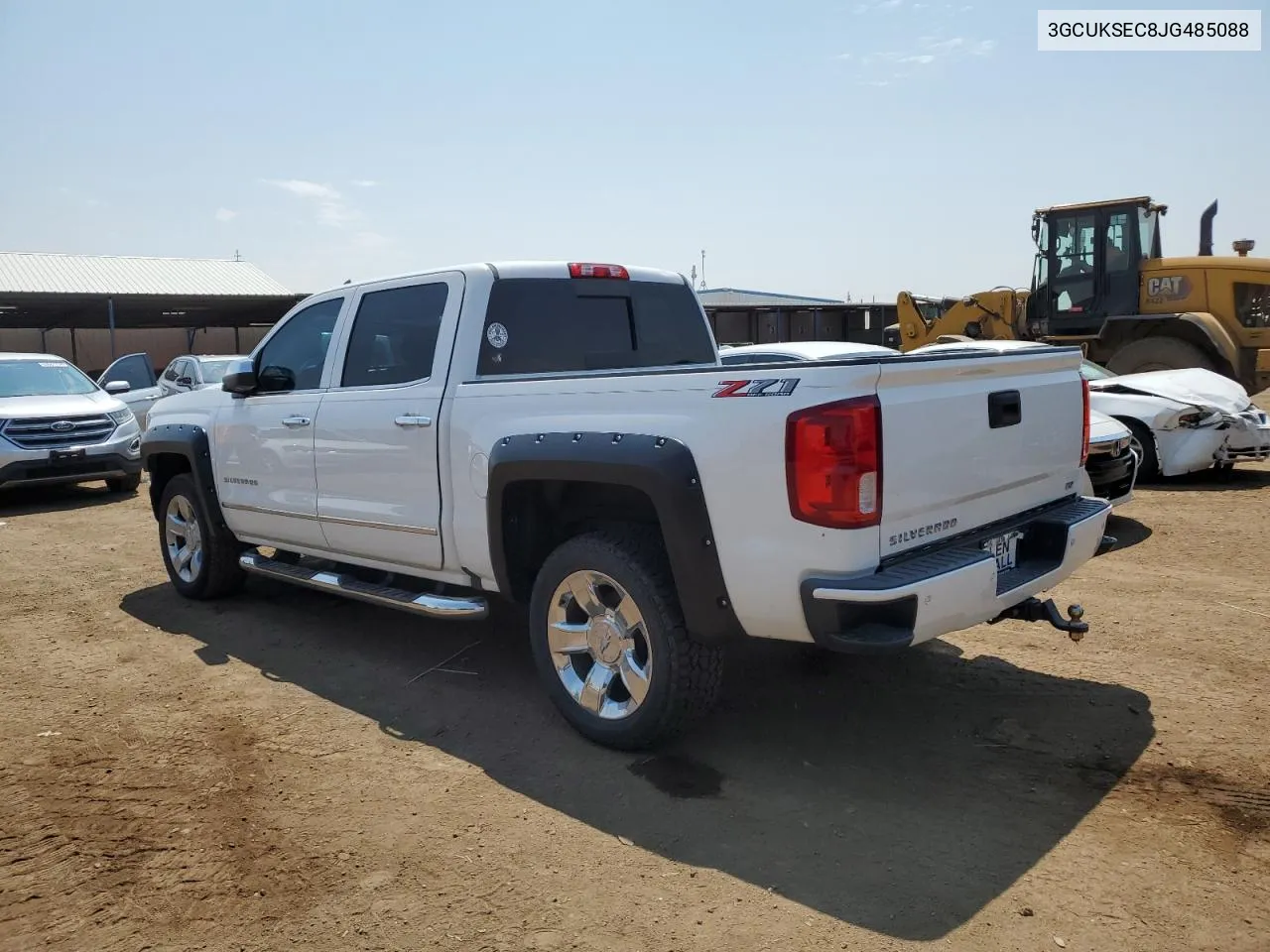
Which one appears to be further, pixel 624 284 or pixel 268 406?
pixel 268 406

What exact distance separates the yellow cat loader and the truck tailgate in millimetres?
10203

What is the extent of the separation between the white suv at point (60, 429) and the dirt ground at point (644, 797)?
6.10m

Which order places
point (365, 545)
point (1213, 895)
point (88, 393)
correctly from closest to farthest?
point (1213, 895)
point (365, 545)
point (88, 393)

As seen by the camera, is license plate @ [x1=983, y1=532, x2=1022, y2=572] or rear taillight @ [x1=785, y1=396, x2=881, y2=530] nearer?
rear taillight @ [x1=785, y1=396, x2=881, y2=530]

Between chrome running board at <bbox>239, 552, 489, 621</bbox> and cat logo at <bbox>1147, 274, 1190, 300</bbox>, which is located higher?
cat logo at <bbox>1147, 274, 1190, 300</bbox>

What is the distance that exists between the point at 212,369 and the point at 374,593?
11123 millimetres

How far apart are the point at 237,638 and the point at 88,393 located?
27.3 ft

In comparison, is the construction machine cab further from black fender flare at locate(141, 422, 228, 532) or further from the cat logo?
black fender flare at locate(141, 422, 228, 532)

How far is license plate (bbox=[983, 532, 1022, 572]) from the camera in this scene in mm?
3809

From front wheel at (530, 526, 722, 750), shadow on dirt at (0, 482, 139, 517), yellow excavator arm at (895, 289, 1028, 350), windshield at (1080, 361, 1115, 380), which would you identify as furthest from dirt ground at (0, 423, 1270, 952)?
yellow excavator arm at (895, 289, 1028, 350)

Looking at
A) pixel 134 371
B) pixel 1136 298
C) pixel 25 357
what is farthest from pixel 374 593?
pixel 134 371

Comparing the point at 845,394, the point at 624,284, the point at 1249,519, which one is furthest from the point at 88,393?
the point at 1249,519

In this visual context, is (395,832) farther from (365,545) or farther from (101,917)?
(365,545)

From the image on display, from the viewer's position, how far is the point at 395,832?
11.2ft
